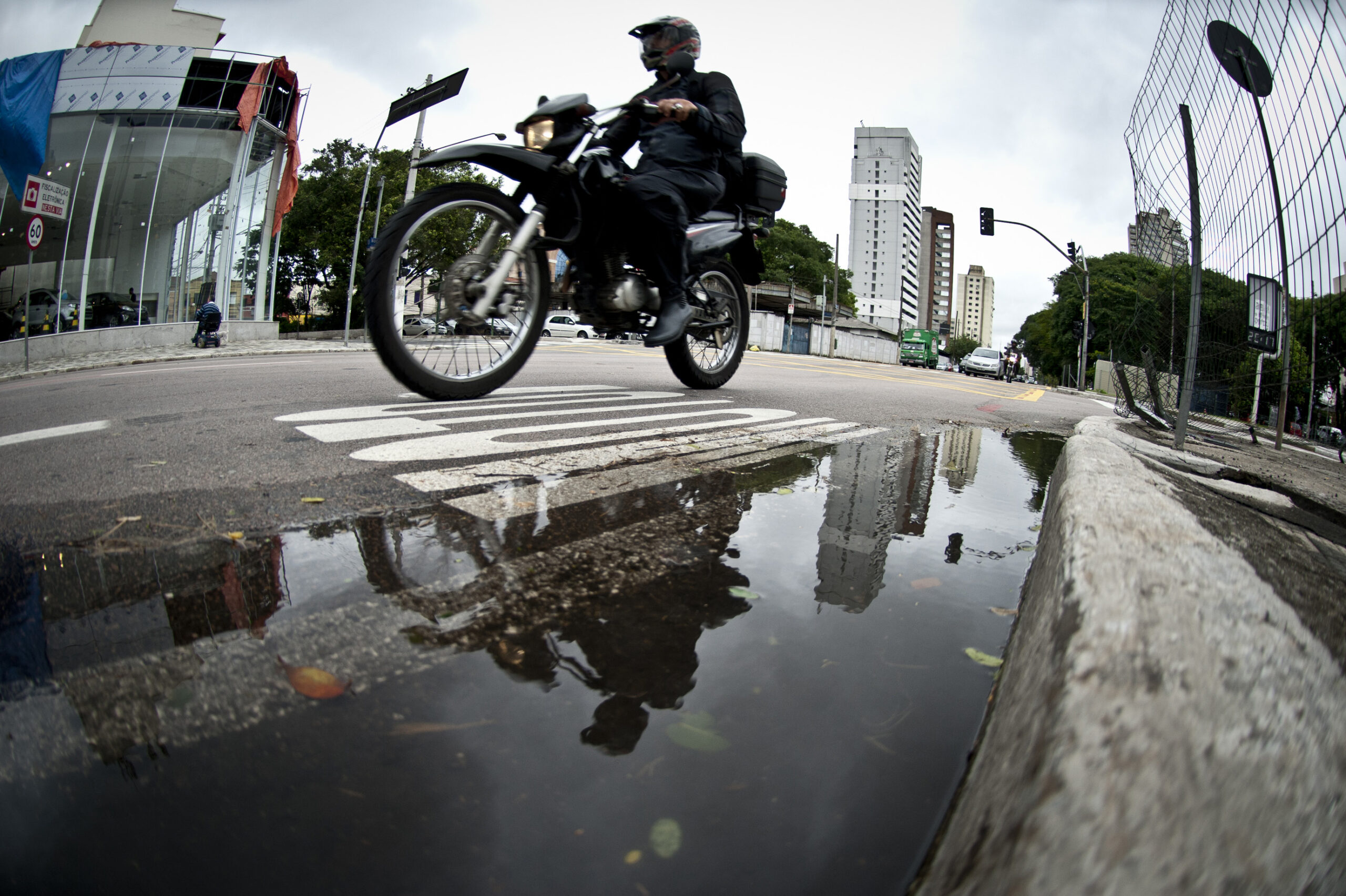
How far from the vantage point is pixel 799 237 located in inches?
3164

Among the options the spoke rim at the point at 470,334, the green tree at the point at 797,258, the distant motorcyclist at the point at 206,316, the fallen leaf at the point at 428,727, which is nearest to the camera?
the fallen leaf at the point at 428,727

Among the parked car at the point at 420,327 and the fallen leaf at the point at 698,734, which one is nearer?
the fallen leaf at the point at 698,734

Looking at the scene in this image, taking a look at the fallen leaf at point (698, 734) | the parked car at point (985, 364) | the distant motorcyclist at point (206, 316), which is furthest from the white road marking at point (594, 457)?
the parked car at point (985, 364)

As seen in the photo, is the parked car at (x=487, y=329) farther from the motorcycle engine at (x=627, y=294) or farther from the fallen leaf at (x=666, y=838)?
the fallen leaf at (x=666, y=838)

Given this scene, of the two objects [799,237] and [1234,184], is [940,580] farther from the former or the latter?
[799,237]

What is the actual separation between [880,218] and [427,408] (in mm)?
161494

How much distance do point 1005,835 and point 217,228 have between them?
27.4 metres

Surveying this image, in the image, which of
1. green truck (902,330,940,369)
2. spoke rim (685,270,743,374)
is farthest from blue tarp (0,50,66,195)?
green truck (902,330,940,369)

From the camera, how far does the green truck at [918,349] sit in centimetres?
4594

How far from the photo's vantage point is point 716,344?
18.2 ft

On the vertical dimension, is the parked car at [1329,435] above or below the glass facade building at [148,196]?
below

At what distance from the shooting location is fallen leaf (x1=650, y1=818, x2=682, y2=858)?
Result: 2.76ft

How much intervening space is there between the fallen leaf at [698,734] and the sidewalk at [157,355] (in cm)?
1114

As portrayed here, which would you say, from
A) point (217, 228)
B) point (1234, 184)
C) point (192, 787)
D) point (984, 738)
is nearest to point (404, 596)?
point (192, 787)
